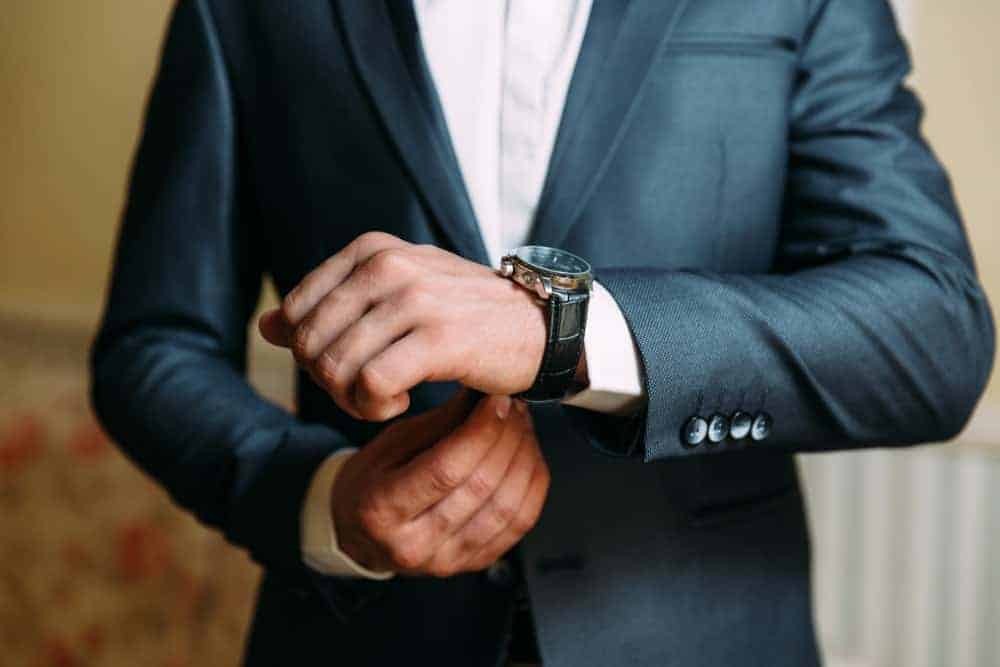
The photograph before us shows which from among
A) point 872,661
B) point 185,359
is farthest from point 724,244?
point 872,661

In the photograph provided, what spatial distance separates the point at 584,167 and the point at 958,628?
154cm

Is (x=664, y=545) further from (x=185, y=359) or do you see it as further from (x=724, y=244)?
(x=185, y=359)

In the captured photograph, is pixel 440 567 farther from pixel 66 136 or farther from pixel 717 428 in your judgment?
pixel 66 136

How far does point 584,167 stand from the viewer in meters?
0.93

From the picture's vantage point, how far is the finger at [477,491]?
82cm

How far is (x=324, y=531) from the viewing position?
3.18 feet

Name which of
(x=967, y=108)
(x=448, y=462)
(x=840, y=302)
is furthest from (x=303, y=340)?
(x=967, y=108)

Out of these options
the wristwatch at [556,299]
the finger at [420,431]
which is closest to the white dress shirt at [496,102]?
the finger at [420,431]

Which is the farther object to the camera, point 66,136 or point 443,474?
point 66,136

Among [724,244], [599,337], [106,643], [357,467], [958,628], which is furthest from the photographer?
[106,643]

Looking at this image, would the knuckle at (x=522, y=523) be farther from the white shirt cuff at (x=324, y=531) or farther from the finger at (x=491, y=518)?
the white shirt cuff at (x=324, y=531)

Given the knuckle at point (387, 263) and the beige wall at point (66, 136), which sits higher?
the knuckle at point (387, 263)

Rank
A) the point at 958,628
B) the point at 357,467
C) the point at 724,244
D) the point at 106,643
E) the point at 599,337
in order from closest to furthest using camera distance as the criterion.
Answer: the point at 599,337 → the point at 357,467 → the point at 724,244 → the point at 958,628 → the point at 106,643

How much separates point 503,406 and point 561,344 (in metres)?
0.10
